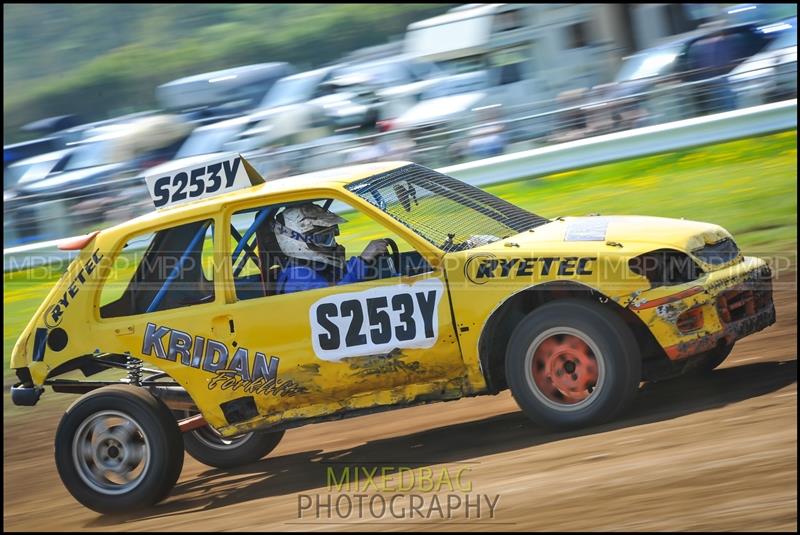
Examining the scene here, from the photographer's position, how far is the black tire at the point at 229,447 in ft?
24.4

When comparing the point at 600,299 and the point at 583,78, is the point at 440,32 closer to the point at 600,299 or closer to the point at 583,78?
the point at 583,78

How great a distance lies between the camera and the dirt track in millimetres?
4629

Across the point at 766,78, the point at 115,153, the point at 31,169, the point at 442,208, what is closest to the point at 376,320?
the point at 442,208

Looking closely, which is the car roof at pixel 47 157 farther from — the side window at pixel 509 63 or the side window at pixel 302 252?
the side window at pixel 302 252

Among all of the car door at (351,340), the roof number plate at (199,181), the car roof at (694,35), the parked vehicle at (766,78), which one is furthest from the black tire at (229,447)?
the car roof at (694,35)

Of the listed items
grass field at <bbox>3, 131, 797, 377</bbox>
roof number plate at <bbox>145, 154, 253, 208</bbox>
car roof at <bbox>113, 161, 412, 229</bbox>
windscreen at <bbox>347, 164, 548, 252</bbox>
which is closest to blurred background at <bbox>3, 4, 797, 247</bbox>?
grass field at <bbox>3, 131, 797, 377</bbox>

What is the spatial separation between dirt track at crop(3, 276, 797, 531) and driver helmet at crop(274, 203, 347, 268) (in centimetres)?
129

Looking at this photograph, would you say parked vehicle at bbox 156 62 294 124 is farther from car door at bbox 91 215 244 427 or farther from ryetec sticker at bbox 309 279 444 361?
ryetec sticker at bbox 309 279 444 361

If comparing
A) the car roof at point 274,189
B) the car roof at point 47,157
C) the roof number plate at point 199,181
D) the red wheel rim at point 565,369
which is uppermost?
the car roof at point 47,157

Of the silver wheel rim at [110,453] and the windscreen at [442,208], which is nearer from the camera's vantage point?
the windscreen at [442,208]

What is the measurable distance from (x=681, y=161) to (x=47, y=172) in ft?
38.6

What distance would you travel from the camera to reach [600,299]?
573 cm

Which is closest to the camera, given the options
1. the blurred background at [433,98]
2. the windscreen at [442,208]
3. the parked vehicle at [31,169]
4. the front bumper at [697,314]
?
the front bumper at [697,314]

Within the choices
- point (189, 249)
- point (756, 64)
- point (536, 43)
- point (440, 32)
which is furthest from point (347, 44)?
point (189, 249)
